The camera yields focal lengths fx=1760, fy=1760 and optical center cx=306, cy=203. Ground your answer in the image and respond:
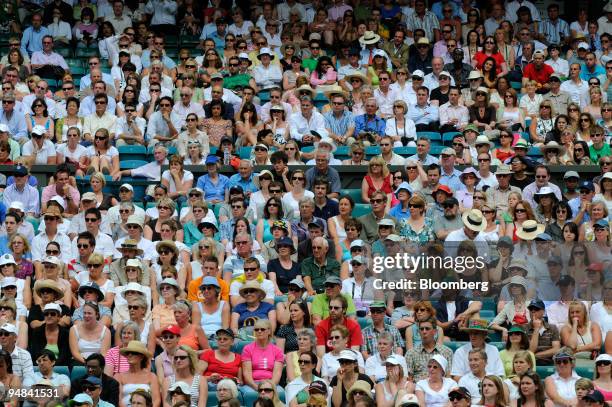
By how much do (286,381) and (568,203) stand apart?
15.3ft

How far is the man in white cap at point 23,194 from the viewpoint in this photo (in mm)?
18953

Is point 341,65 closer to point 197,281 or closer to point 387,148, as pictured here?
point 387,148

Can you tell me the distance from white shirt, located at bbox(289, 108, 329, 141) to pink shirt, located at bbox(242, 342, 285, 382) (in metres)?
5.30

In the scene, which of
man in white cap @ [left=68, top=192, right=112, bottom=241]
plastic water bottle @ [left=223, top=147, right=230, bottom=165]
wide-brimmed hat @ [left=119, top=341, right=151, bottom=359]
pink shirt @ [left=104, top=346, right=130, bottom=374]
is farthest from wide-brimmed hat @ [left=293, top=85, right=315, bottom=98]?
wide-brimmed hat @ [left=119, top=341, right=151, bottom=359]

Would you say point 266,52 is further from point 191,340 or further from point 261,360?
point 261,360

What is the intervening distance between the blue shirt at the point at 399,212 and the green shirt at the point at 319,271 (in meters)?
1.33

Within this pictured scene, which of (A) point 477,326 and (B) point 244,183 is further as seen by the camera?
(B) point 244,183

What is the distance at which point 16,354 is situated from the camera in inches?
618

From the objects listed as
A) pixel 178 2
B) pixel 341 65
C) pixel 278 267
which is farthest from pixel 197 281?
pixel 178 2

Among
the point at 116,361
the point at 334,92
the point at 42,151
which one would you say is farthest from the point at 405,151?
the point at 116,361

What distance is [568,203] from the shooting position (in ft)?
62.3

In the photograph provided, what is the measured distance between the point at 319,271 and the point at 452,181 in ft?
8.78

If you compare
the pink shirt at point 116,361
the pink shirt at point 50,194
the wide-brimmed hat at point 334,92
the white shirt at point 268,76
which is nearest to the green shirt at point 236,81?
the white shirt at point 268,76

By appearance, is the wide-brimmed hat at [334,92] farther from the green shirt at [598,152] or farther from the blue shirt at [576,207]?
the blue shirt at [576,207]
